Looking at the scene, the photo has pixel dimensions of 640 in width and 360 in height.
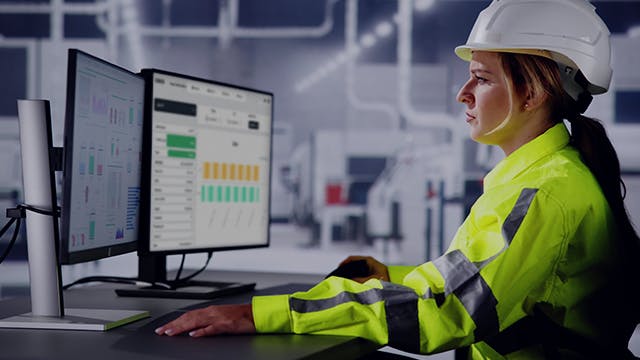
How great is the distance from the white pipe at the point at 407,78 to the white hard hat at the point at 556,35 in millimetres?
3621

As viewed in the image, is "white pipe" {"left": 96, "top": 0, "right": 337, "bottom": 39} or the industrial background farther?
"white pipe" {"left": 96, "top": 0, "right": 337, "bottom": 39}

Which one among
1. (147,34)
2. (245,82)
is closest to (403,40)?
(245,82)

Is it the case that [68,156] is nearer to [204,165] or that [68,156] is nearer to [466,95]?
Result: [204,165]

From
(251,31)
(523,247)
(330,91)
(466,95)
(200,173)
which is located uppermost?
(251,31)

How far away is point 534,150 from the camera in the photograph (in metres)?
1.30

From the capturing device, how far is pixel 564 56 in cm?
131

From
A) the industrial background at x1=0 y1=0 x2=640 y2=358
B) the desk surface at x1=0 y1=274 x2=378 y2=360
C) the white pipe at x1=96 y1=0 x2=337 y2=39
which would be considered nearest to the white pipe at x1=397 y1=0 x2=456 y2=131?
the industrial background at x1=0 y1=0 x2=640 y2=358

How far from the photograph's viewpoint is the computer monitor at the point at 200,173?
5.12 ft

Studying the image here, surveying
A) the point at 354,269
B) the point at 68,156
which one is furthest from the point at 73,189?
the point at 354,269

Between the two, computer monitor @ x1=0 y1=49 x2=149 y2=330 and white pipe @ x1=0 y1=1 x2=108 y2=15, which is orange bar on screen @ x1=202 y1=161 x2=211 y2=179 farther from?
white pipe @ x1=0 y1=1 x2=108 y2=15

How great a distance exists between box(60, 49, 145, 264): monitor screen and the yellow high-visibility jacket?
32 cm

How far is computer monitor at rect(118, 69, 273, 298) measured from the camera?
1.56 metres

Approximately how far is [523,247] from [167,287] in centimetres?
84

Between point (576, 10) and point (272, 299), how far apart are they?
75 cm
